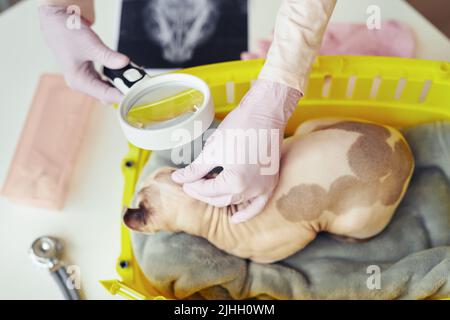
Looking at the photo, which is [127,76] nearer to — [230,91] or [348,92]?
[230,91]

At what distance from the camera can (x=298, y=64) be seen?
0.81 m

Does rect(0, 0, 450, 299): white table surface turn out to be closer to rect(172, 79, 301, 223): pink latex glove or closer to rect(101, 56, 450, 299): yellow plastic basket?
rect(101, 56, 450, 299): yellow plastic basket

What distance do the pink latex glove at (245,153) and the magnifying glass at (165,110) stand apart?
A: 5 cm

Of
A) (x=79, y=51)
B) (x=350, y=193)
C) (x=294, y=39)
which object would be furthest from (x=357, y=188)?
(x=79, y=51)

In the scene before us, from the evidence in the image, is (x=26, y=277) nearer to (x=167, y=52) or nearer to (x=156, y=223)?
(x=156, y=223)

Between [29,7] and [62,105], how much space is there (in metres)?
0.34

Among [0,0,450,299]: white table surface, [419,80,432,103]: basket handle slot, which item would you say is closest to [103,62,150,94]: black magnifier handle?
[0,0,450,299]: white table surface

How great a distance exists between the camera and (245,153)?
0.77 meters

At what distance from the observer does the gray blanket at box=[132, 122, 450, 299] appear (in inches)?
34.9

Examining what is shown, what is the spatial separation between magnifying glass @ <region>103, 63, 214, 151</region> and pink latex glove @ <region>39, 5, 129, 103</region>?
0.35 ft

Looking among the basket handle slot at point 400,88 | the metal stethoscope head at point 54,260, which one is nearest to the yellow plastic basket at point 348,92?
the basket handle slot at point 400,88

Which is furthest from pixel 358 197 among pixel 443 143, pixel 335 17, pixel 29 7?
pixel 29 7

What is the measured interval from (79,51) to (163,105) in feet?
0.80

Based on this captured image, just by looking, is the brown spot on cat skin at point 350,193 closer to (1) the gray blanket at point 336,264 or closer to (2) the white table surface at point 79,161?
(1) the gray blanket at point 336,264
